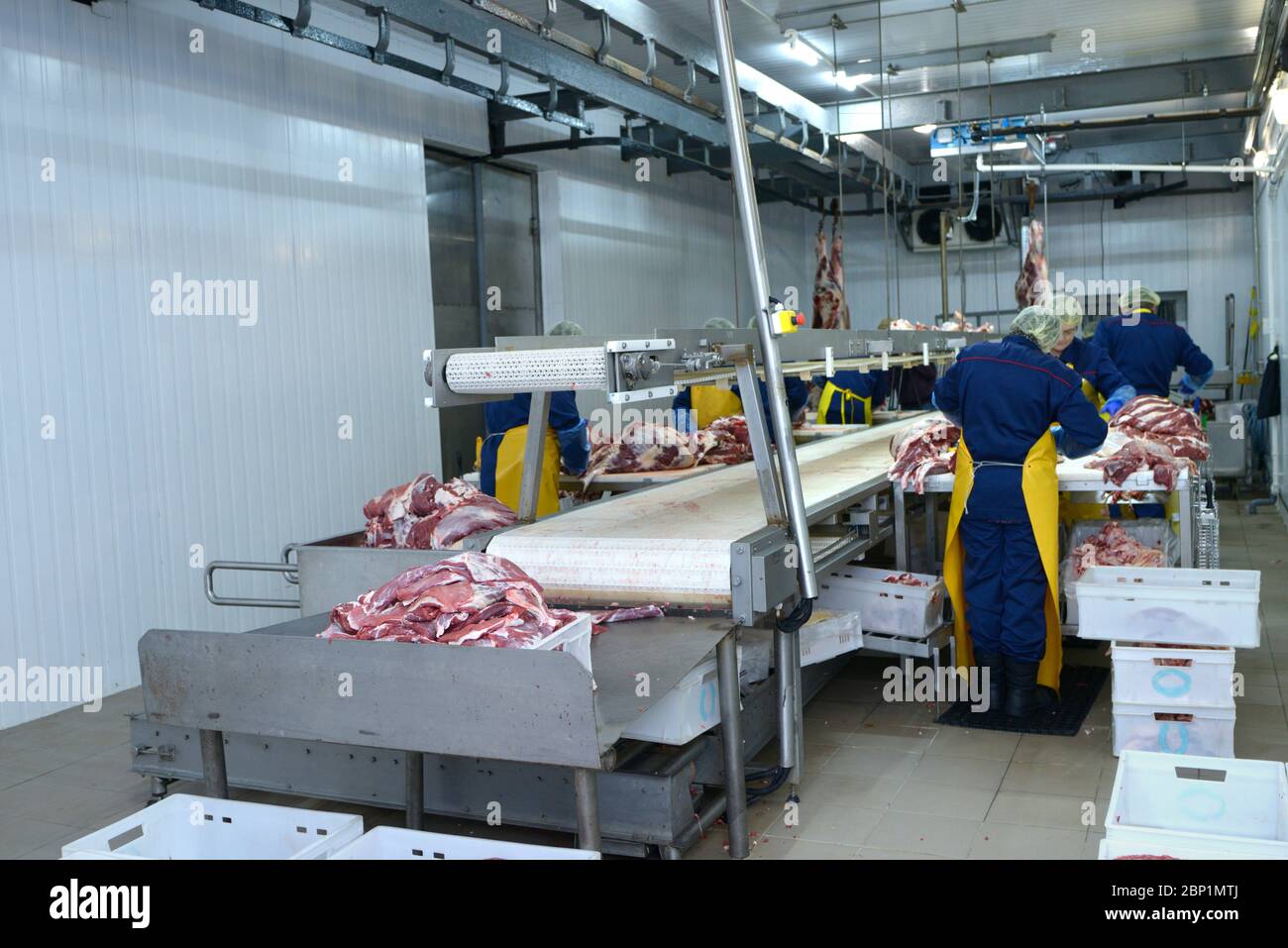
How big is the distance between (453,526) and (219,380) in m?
2.96

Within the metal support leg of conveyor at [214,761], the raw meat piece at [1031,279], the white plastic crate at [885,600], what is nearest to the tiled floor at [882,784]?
the white plastic crate at [885,600]

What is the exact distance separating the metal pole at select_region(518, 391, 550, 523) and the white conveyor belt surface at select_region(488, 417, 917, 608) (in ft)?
0.44

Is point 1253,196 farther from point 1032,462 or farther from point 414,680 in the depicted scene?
point 414,680

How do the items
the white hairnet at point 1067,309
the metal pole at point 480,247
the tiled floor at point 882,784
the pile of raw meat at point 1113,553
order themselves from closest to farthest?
the tiled floor at point 882,784 < the pile of raw meat at point 1113,553 < the white hairnet at point 1067,309 < the metal pole at point 480,247

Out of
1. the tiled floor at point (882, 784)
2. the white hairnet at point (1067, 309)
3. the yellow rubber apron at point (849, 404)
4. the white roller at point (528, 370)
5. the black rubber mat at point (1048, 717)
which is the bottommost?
the tiled floor at point (882, 784)

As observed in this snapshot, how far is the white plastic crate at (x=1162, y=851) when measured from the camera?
7.61 feet

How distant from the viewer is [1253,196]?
14.4 metres

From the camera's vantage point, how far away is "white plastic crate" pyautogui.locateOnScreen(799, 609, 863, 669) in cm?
470

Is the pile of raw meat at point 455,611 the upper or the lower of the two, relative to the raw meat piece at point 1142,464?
lower

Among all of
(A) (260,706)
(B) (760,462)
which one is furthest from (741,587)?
(A) (260,706)

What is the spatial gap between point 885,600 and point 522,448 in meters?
2.16

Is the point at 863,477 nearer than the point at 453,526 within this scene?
No

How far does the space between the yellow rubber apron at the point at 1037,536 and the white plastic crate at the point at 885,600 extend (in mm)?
100

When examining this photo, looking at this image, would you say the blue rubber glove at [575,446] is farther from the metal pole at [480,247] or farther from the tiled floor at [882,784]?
the metal pole at [480,247]
